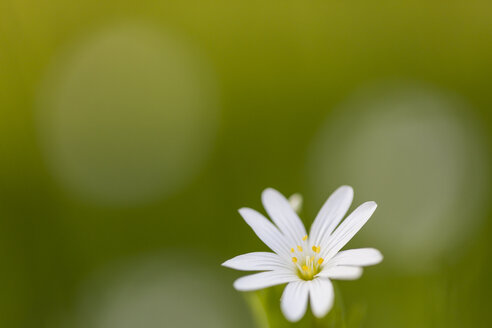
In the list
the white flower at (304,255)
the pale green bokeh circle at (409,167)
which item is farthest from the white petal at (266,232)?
the pale green bokeh circle at (409,167)

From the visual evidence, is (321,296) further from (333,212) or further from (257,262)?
(333,212)

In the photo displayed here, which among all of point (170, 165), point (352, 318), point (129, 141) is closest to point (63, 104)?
point (129, 141)

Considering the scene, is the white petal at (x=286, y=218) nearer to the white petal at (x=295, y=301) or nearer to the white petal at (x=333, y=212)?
the white petal at (x=333, y=212)

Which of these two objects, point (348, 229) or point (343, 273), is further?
point (348, 229)

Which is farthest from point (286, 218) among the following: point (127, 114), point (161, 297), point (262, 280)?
point (127, 114)

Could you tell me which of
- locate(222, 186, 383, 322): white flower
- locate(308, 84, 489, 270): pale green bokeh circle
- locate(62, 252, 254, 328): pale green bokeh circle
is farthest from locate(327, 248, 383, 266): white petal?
locate(62, 252, 254, 328): pale green bokeh circle
